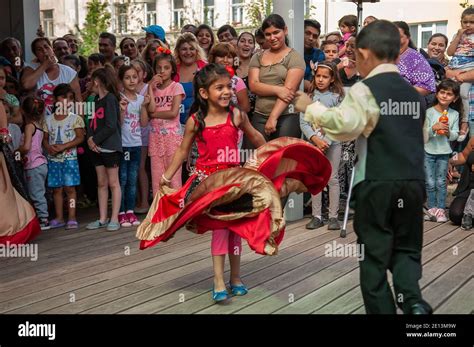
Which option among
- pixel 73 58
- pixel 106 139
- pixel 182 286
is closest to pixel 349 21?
pixel 73 58

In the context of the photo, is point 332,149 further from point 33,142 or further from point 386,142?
point 386,142

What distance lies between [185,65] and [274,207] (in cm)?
368

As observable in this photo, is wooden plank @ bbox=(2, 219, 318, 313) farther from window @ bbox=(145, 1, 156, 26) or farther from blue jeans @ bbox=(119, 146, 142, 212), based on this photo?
window @ bbox=(145, 1, 156, 26)

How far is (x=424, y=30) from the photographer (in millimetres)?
26016

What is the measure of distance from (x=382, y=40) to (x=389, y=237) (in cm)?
103

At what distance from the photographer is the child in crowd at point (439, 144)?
7.70m

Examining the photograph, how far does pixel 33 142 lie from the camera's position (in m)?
7.26

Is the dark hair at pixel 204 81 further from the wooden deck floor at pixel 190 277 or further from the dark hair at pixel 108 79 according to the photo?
the dark hair at pixel 108 79

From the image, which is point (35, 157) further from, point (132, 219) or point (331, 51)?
point (331, 51)

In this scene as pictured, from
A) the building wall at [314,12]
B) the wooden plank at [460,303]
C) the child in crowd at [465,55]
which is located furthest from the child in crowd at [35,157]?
the building wall at [314,12]

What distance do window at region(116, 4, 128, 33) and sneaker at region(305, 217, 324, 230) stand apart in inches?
972

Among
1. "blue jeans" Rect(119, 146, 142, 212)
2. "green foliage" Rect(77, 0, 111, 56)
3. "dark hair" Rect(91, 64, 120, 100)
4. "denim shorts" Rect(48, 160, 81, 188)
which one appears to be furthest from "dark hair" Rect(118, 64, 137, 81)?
"green foliage" Rect(77, 0, 111, 56)

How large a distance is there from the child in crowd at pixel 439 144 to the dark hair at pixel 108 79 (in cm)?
346
